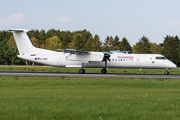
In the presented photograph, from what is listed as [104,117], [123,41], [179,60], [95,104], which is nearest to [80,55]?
[95,104]

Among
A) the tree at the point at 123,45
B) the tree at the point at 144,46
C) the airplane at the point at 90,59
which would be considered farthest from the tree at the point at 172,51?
the airplane at the point at 90,59

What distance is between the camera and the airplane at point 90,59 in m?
36.9

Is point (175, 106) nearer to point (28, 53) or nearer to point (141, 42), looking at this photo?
point (28, 53)

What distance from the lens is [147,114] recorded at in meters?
9.55

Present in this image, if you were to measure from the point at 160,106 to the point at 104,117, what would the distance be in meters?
3.41

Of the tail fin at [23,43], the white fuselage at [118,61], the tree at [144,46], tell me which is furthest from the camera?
the tree at [144,46]

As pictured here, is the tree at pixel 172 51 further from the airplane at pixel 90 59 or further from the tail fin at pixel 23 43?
the tail fin at pixel 23 43

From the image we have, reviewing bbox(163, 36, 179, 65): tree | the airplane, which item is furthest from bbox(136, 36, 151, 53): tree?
the airplane

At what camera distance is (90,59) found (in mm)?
38469

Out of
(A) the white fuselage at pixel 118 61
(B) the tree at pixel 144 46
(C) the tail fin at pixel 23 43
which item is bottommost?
(A) the white fuselage at pixel 118 61

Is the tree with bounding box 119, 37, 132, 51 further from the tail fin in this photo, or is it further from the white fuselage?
the tail fin

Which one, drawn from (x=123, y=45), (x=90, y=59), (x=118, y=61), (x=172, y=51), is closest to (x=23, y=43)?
(x=90, y=59)

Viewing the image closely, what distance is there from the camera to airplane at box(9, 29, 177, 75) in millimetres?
36906

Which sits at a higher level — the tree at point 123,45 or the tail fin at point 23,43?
the tree at point 123,45
